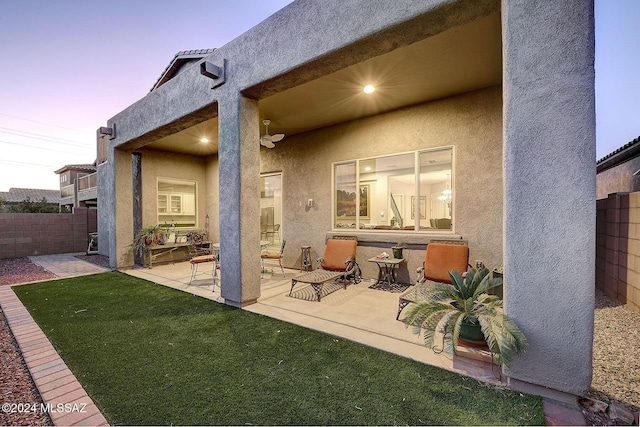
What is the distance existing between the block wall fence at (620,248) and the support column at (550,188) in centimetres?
269

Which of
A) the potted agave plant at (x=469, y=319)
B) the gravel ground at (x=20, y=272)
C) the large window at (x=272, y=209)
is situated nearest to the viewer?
the potted agave plant at (x=469, y=319)

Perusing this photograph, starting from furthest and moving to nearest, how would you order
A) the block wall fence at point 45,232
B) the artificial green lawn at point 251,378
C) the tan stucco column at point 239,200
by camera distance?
1. the block wall fence at point 45,232
2. the tan stucco column at point 239,200
3. the artificial green lawn at point 251,378

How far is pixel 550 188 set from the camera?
2143mm

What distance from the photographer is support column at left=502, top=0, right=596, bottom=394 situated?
2.04m

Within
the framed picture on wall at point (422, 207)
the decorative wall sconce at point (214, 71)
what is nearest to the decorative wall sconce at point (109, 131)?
the decorative wall sconce at point (214, 71)

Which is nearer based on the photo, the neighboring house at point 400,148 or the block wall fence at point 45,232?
the neighboring house at point 400,148

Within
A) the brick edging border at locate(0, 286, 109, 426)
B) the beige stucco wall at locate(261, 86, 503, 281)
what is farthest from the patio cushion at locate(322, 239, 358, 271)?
the brick edging border at locate(0, 286, 109, 426)

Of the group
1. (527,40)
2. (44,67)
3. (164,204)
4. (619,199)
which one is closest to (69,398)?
(527,40)

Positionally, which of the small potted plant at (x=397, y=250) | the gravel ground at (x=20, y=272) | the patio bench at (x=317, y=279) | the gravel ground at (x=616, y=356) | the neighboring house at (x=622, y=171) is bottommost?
the gravel ground at (x=20, y=272)

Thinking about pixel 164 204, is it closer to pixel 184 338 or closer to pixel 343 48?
pixel 184 338

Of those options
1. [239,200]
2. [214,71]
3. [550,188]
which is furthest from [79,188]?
[550,188]

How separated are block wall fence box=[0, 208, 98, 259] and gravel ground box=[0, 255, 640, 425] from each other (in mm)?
8442

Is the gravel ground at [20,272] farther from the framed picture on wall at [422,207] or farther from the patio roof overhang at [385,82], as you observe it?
the framed picture on wall at [422,207]

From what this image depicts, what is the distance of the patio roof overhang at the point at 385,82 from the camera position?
3.55 m
